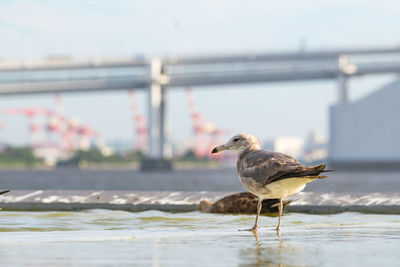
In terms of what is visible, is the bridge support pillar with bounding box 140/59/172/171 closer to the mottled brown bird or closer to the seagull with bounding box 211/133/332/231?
the mottled brown bird

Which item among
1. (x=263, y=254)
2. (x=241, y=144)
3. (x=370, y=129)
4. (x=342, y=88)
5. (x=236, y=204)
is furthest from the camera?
(x=342, y=88)

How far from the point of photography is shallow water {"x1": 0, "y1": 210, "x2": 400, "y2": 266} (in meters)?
5.70

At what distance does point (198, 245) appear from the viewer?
6859mm

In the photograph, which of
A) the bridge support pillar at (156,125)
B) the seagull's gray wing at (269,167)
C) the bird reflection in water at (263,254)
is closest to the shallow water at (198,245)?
the bird reflection in water at (263,254)

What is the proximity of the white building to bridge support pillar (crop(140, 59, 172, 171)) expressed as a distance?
22861mm

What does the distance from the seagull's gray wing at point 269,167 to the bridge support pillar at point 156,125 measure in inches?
3663

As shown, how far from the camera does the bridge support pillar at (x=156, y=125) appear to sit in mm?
102250

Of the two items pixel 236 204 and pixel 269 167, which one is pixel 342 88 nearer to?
pixel 236 204

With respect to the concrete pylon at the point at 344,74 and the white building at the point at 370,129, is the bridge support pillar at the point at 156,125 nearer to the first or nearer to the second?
the white building at the point at 370,129

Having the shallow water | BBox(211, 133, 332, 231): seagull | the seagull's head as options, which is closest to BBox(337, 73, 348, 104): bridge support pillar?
the shallow water

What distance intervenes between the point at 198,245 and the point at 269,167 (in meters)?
1.61

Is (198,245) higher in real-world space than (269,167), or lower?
lower

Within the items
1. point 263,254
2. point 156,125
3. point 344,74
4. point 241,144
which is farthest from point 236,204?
point 156,125

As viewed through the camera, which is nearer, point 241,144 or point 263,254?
point 263,254
